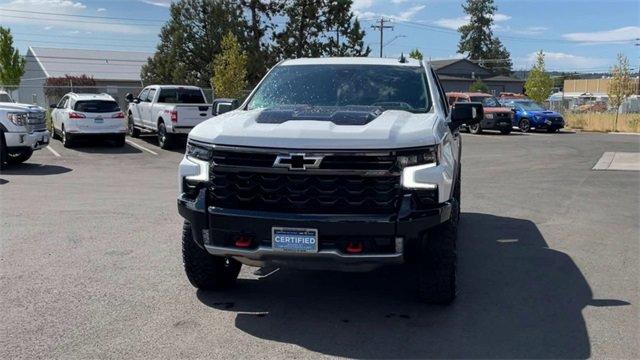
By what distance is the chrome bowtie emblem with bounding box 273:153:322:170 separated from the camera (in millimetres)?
4348

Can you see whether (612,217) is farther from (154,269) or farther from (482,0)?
(482,0)

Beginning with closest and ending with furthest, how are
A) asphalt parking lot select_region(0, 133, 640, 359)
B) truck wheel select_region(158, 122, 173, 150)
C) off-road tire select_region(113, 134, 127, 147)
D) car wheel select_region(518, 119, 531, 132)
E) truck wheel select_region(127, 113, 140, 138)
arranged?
asphalt parking lot select_region(0, 133, 640, 359) < truck wheel select_region(158, 122, 173, 150) < off-road tire select_region(113, 134, 127, 147) < truck wheel select_region(127, 113, 140, 138) < car wheel select_region(518, 119, 531, 132)

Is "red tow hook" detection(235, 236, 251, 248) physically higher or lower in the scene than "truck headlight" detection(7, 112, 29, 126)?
lower

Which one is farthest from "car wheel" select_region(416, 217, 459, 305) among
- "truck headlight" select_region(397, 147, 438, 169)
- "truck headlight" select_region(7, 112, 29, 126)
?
"truck headlight" select_region(7, 112, 29, 126)

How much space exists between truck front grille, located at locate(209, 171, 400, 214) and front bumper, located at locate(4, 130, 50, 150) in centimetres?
1112

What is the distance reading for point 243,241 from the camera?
4.56 metres

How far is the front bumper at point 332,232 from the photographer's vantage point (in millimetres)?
4305

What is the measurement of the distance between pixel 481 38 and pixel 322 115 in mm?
99177

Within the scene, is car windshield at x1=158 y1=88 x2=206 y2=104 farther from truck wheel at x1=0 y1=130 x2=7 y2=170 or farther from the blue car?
the blue car

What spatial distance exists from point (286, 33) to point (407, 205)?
109 ft

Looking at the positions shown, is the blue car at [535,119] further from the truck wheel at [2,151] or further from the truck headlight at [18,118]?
the truck wheel at [2,151]

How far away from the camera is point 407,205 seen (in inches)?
171

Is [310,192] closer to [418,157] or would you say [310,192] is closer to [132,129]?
[418,157]

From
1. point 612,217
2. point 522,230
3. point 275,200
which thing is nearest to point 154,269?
point 275,200
